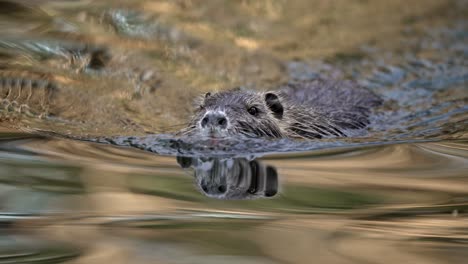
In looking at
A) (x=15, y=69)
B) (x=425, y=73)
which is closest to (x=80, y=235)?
(x=15, y=69)

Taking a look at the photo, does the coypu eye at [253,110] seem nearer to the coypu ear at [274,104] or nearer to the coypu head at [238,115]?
the coypu head at [238,115]

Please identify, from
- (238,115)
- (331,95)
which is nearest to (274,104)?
(238,115)

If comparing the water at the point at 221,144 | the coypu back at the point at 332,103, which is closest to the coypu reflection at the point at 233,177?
the water at the point at 221,144

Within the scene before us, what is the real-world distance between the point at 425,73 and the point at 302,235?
4.81 m

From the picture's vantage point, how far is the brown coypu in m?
4.82

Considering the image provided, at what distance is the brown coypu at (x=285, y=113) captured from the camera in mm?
4816

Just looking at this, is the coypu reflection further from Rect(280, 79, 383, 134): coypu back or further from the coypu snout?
Rect(280, 79, 383, 134): coypu back

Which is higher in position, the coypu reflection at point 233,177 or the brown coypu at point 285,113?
the brown coypu at point 285,113

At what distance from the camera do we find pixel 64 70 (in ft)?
22.4

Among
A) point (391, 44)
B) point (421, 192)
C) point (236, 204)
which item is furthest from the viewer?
point (391, 44)

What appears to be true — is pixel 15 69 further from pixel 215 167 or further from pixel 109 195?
pixel 109 195

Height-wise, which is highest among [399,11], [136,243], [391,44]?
[399,11]

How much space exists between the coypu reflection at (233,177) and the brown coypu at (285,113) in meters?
0.20

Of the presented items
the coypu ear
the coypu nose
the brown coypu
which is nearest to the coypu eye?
the brown coypu
